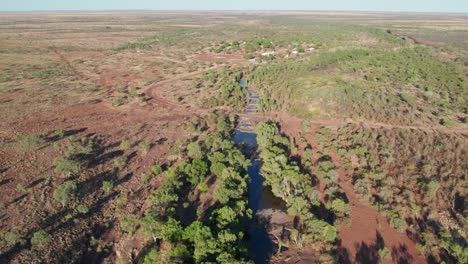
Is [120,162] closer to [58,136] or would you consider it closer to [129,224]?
[129,224]

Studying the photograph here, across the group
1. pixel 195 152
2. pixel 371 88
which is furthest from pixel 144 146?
pixel 371 88

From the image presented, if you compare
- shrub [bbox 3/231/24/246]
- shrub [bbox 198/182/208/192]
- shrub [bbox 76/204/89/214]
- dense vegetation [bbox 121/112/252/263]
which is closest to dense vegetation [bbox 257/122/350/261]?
dense vegetation [bbox 121/112/252/263]

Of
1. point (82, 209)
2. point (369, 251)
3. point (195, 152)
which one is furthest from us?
point (195, 152)

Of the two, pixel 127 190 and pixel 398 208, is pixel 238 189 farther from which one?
pixel 398 208

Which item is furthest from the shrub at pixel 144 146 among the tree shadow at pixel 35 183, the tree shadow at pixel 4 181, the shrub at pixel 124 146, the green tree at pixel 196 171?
the tree shadow at pixel 4 181

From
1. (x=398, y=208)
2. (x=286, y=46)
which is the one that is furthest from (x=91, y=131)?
(x=286, y=46)

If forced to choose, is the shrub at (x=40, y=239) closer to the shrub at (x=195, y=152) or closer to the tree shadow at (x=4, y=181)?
the tree shadow at (x=4, y=181)
